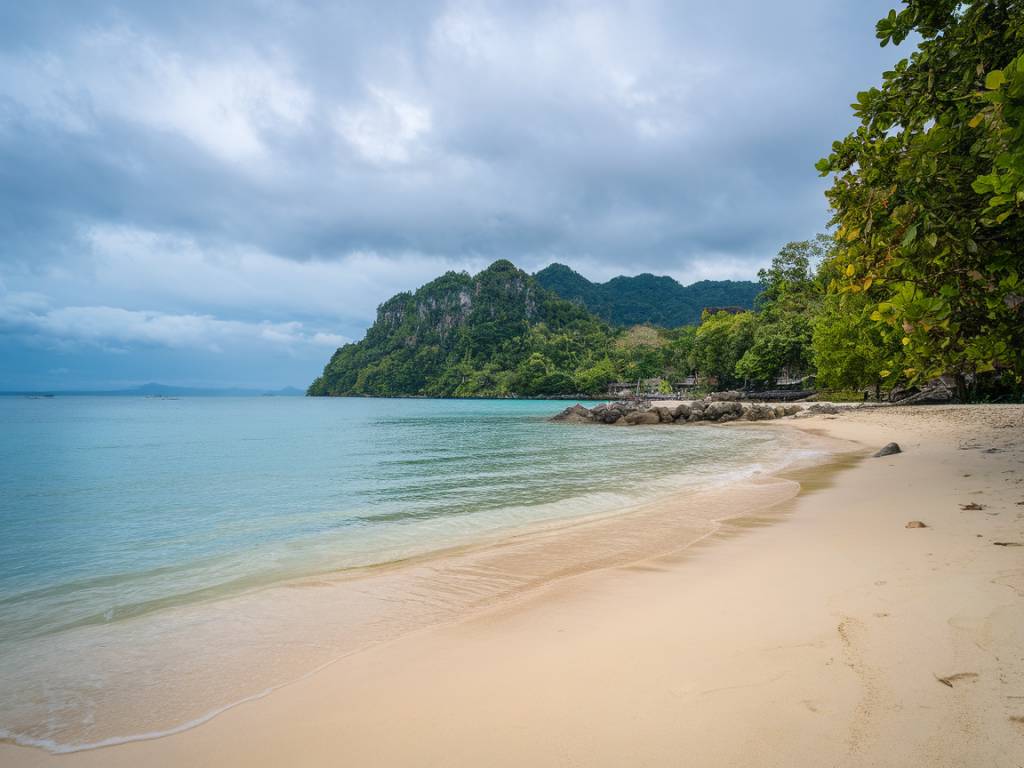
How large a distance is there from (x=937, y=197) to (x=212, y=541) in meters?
11.7

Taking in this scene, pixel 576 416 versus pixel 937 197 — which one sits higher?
pixel 937 197

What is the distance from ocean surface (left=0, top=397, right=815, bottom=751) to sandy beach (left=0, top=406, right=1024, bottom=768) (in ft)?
1.98

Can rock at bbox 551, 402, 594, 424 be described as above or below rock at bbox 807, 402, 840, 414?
below

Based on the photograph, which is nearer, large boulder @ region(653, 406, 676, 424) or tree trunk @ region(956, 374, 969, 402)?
tree trunk @ region(956, 374, 969, 402)

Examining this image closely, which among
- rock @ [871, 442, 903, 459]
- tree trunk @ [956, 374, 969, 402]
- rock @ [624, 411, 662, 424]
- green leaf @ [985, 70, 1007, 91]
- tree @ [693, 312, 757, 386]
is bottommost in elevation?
rock @ [624, 411, 662, 424]

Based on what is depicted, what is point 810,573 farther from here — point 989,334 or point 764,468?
point 764,468

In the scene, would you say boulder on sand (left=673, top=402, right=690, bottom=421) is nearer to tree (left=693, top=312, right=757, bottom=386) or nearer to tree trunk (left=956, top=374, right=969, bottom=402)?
tree trunk (left=956, top=374, right=969, bottom=402)

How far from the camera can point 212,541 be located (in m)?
8.46

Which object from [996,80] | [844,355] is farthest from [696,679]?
[844,355]

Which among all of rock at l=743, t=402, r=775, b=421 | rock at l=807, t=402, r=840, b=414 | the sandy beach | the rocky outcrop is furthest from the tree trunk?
the sandy beach

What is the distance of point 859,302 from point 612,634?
1666 cm

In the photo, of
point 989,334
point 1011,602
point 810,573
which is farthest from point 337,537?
point 989,334

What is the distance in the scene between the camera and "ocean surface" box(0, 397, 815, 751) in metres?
3.87

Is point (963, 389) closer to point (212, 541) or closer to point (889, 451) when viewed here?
point (889, 451)
